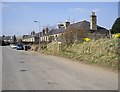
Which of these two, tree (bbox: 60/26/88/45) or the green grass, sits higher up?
tree (bbox: 60/26/88/45)

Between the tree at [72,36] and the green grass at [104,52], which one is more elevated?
the tree at [72,36]

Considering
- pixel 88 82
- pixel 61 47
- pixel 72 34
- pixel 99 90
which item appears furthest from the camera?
pixel 72 34

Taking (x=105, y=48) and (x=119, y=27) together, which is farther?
(x=119, y=27)

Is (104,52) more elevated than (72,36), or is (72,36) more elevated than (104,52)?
(72,36)

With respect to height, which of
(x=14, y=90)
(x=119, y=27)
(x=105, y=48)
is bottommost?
(x=14, y=90)

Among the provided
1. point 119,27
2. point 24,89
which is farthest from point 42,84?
point 119,27

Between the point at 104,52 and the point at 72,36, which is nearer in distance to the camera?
the point at 104,52

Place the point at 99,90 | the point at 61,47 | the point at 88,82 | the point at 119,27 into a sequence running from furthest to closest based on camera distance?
the point at 119,27 < the point at 61,47 < the point at 88,82 < the point at 99,90

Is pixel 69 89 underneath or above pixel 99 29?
underneath

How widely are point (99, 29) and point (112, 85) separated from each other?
68.0 meters

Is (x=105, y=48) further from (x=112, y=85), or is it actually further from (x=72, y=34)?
(x=72, y=34)

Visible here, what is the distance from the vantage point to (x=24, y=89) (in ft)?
34.6

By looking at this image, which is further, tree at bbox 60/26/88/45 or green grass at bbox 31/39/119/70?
tree at bbox 60/26/88/45

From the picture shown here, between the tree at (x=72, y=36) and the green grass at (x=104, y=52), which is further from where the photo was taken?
the tree at (x=72, y=36)
